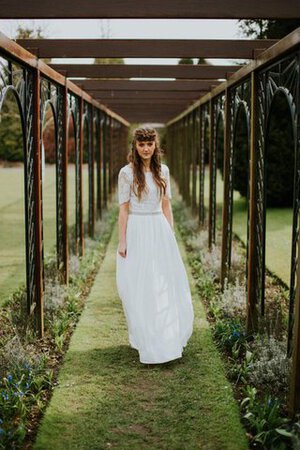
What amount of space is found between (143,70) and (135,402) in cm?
433

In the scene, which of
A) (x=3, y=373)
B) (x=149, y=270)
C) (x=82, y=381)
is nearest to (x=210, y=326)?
(x=149, y=270)

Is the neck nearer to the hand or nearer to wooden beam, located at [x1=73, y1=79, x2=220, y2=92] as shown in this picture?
the hand

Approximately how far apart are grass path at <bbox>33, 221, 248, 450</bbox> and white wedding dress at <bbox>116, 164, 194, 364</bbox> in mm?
188

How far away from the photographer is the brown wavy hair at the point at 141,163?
191 inches

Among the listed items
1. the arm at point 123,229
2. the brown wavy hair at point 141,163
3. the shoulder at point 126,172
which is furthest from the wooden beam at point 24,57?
the arm at point 123,229

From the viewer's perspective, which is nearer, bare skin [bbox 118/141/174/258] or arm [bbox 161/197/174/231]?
bare skin [bbox 118/141/174/258]

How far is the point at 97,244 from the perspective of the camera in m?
10.7

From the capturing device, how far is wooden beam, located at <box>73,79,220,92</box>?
30.1ft

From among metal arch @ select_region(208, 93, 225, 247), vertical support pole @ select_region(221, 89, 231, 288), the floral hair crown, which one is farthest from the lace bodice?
metal arch @ select_region(208, 93, 225, 247)

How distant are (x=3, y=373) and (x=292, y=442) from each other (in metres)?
2.07

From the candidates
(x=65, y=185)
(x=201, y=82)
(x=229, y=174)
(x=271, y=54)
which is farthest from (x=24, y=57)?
(x=201, y=82)

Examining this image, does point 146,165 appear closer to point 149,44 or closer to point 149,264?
point 149,264

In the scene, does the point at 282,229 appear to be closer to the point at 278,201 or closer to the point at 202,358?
the point at 278,201

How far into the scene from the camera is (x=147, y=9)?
3846mm
